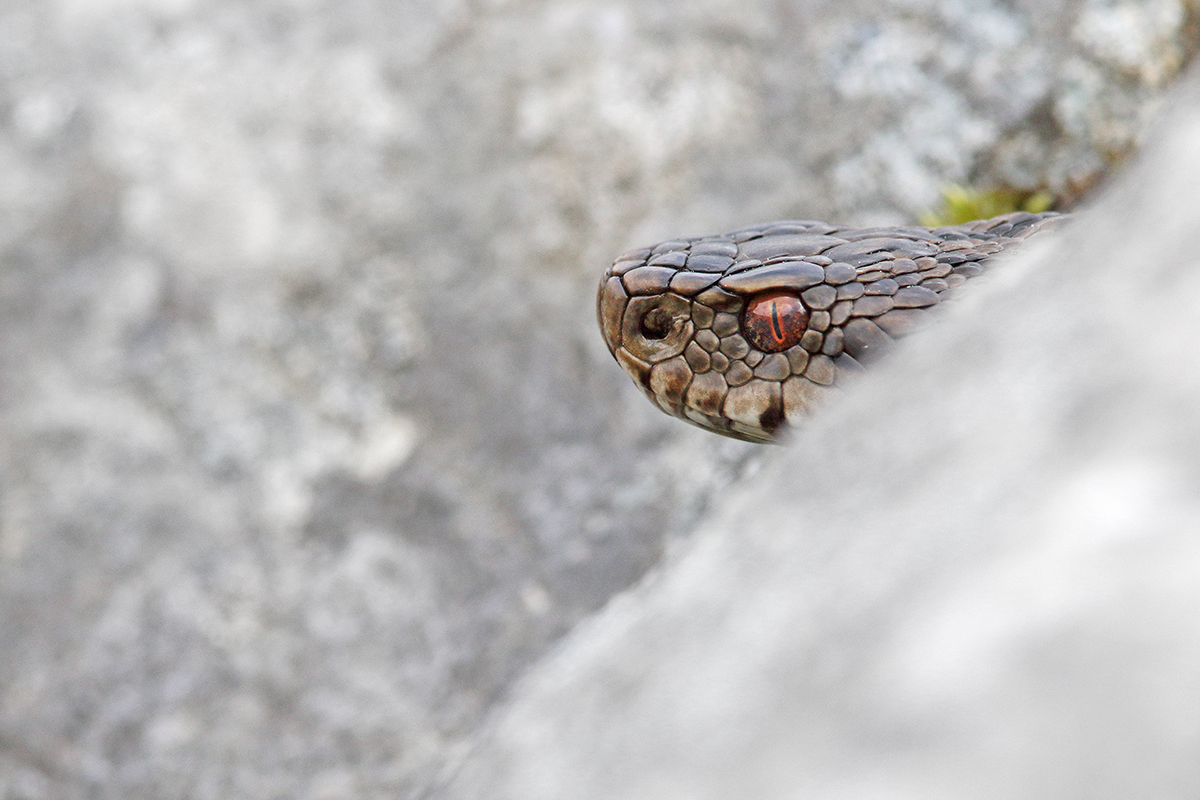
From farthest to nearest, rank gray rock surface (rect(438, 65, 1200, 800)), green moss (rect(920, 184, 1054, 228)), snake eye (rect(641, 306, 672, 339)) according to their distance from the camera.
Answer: green moss (rect(920, 184, 1054, 228)) → snake eye (rect(641, 306, 672, 339)) → gray rock surface (rect(438, 65, 1200, 800))

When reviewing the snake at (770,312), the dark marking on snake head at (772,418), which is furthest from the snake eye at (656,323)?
the dark marking on snake head at (772,418)

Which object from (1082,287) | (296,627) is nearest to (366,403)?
(296,627)

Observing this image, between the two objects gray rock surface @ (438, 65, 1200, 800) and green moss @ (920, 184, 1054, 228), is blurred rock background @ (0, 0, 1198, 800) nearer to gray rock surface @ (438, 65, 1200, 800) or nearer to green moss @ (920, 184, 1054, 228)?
green moss @ (920, 184, 1054, 228)

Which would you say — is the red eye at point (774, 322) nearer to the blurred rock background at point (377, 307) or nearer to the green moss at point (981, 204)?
the blurred rock background at point (377, 307)

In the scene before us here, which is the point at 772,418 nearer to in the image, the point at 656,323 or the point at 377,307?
the point at 656,323

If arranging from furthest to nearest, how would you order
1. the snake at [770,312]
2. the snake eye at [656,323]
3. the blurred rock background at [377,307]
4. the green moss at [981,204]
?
the blurred rock background at [377,307] → the green moss at [981,204] → the snake eye at [656,323] → the snake at [770,312]

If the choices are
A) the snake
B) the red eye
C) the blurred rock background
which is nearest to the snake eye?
the snake

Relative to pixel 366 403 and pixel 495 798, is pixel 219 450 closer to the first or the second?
pixel 366 403
